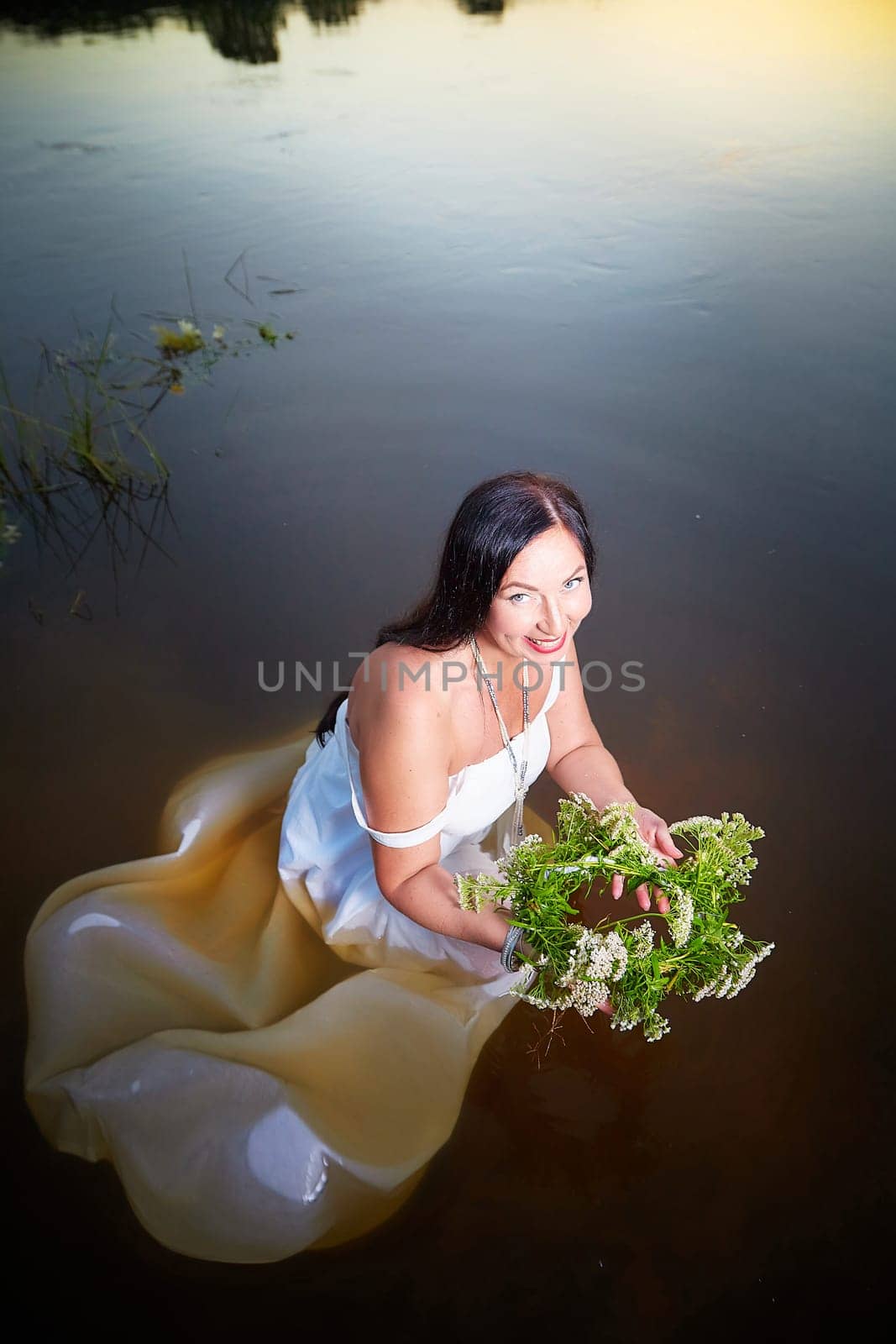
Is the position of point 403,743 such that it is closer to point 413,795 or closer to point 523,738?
point 413,795

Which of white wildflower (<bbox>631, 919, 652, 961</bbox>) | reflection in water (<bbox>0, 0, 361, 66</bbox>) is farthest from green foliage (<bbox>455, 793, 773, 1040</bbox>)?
reflection in water (<bbox>0, 0, 361, 66</bbox>)

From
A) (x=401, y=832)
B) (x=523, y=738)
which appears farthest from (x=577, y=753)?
(x=401, y=832)

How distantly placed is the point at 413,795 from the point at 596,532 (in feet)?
9.94

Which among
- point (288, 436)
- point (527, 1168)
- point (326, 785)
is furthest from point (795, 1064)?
point (288, 436)

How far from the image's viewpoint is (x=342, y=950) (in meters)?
3.00

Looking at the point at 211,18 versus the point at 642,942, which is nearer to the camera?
the point at 642,942

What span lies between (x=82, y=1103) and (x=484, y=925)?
4.08 ft

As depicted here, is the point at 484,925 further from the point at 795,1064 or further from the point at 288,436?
the point at 288,436

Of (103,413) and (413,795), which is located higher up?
(103,413)

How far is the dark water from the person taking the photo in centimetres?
276

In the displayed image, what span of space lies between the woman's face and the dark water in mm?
1475

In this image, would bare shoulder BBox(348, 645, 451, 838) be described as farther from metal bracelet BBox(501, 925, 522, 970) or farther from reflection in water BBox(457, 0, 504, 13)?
reflection in water BBox(457, 0, 504, 13)

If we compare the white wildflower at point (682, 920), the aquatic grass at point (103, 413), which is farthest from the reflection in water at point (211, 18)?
the white wildflower at point (682, 920)

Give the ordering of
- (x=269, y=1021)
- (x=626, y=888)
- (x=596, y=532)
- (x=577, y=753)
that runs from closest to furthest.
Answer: (x=626, y=888) → (x=269, y=1021) → (x=577, y=753) → (x=596, y=532)
